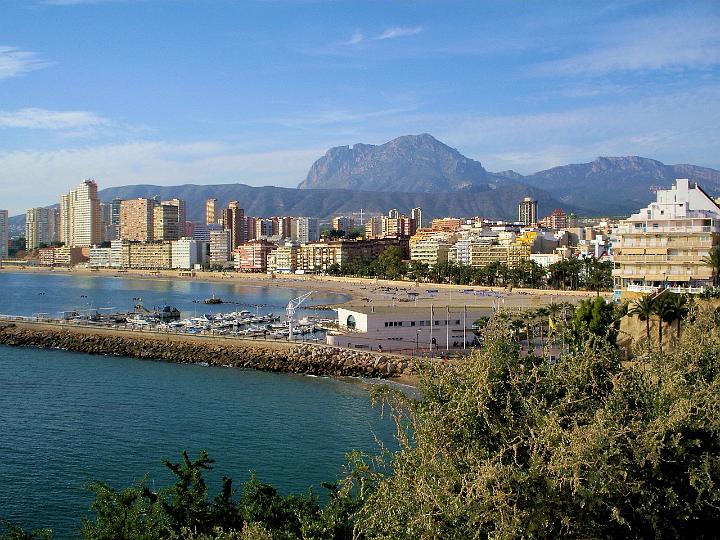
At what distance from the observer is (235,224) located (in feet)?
297

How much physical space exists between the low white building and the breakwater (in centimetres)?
103

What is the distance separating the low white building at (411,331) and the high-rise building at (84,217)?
83137mm

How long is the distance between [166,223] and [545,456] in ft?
293

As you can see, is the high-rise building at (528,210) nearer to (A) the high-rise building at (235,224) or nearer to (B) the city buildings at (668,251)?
(A) the high-rise building at (235,224)

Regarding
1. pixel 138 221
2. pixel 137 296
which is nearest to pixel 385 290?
pixel 137 296

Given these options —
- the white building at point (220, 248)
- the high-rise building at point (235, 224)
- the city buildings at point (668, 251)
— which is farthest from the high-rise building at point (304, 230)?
the city buildings at point (668, 251)

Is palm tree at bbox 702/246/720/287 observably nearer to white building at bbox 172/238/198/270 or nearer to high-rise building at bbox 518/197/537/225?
white building at bbox 172/238/198/270

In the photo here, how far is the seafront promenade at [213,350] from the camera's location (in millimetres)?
18656

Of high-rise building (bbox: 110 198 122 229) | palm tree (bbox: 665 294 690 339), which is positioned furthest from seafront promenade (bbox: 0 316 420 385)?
high-rise building (bbox: 110 198 122 229)

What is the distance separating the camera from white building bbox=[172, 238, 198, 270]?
77188 millimetres

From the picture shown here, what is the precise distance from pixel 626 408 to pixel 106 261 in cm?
8443

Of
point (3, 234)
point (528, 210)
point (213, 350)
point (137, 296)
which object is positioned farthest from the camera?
point (528, 210)

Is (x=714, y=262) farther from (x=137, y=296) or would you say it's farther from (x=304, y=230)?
(x=304, y=230)

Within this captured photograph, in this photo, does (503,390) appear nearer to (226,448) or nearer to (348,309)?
(226,448)
